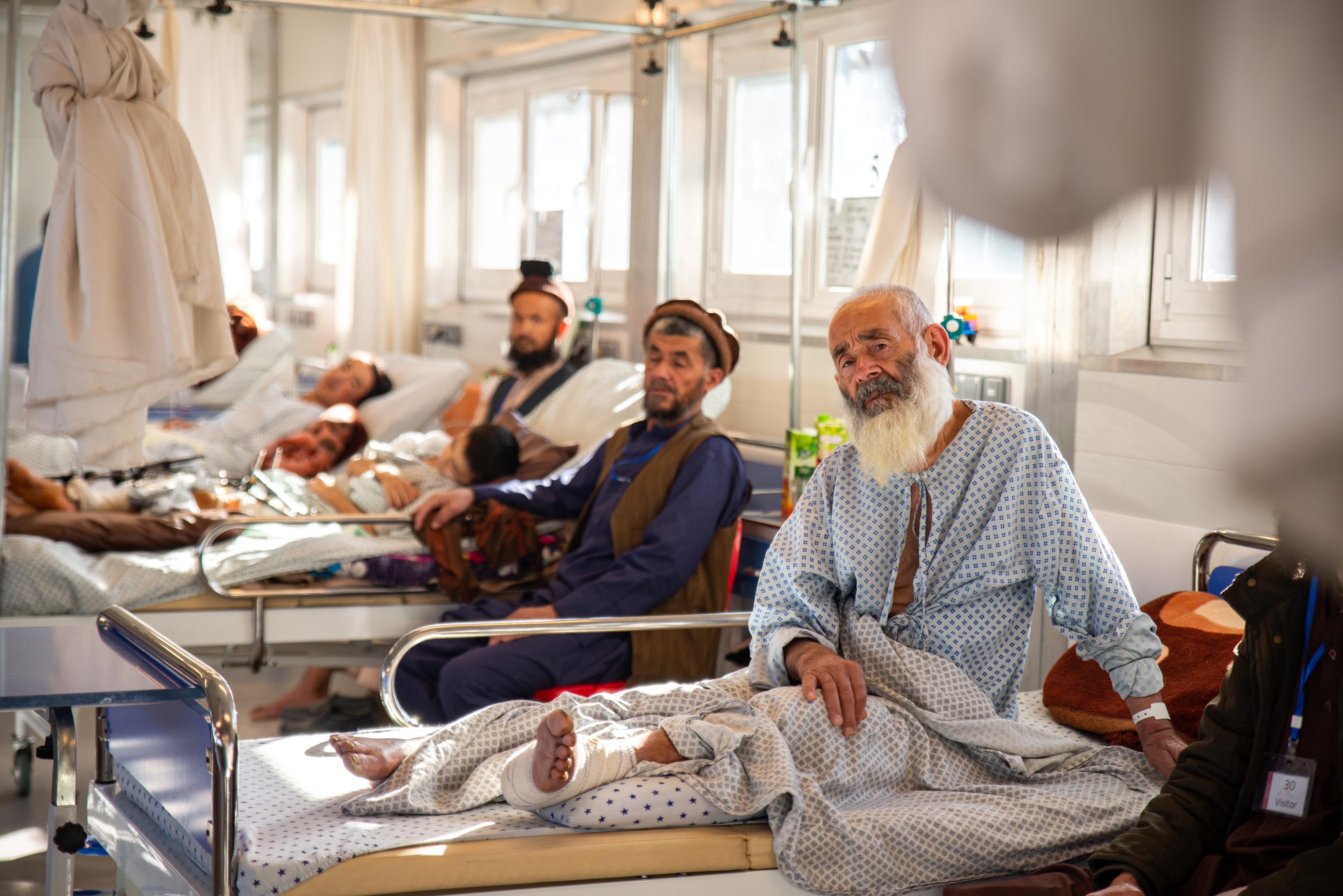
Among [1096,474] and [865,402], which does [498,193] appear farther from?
[865,402]

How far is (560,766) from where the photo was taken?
2027 millimetres

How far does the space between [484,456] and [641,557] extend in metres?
1.17

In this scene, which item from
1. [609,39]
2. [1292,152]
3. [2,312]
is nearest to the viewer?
[1292,152]

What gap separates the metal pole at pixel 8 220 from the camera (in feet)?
9.91

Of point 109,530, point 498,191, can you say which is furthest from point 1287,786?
point 498,191

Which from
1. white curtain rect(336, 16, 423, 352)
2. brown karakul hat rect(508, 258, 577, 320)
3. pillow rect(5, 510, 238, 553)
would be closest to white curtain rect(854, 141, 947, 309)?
pillow rect(5, 510, 238, 553)

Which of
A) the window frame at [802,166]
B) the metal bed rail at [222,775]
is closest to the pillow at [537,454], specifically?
the window frame at [802,166]

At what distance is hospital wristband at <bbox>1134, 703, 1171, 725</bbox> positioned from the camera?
7.45ft

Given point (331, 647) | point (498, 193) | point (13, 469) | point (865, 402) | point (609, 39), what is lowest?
point (331, 647)

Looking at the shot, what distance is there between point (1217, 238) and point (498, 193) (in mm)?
7328

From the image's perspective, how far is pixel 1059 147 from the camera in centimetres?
39

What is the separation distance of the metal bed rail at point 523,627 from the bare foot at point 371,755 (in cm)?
29

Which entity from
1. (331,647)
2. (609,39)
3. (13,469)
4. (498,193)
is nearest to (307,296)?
(498,193)

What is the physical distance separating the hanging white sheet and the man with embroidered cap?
2.08m
